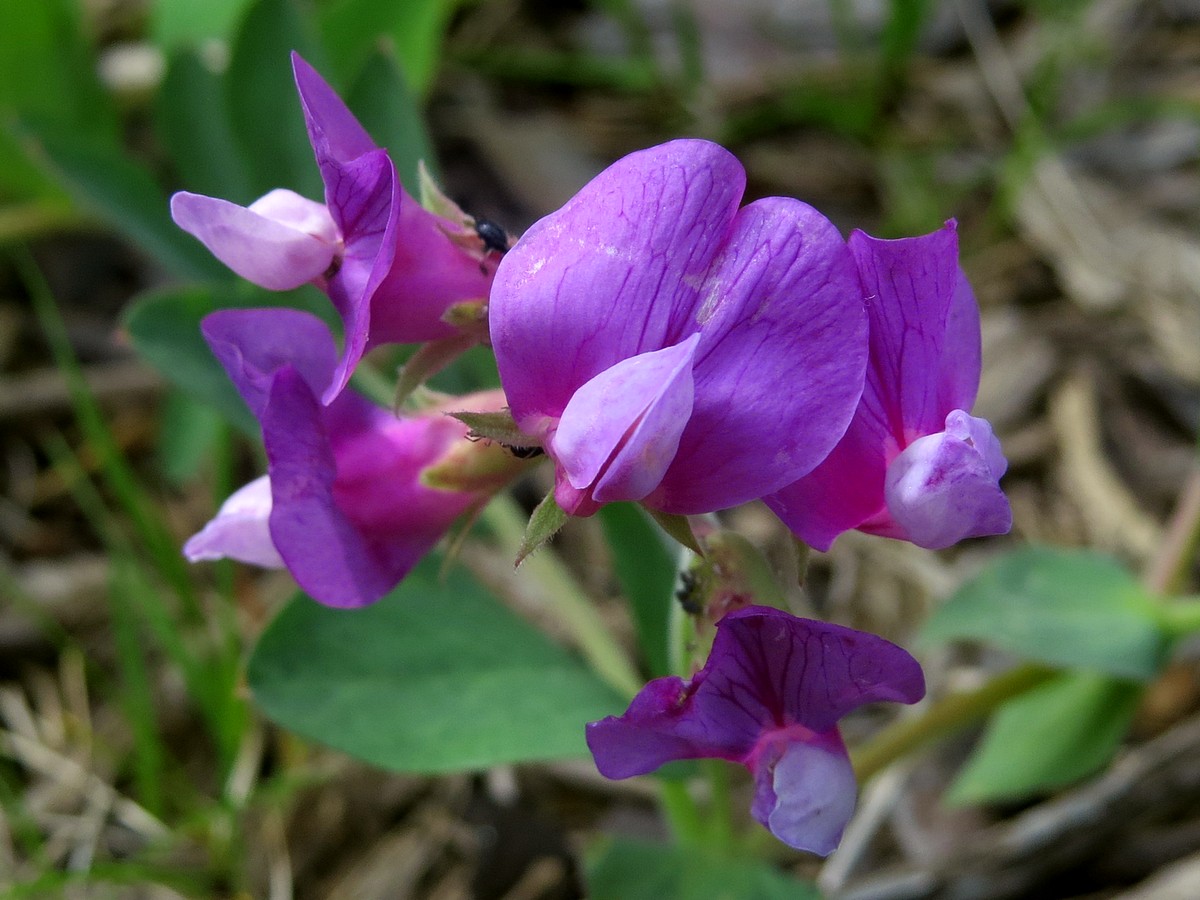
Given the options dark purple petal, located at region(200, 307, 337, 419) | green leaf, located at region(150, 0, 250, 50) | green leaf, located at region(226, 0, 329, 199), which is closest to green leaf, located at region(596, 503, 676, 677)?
dark purple petal, located at region(200, 307, 337, 419)

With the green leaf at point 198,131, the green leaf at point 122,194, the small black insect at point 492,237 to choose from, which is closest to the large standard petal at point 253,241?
the small black insect at point 492,237

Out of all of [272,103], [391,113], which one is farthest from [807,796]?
A: [272,103]

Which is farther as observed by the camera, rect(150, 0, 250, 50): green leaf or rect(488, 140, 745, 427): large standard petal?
rect(150, 0, 250, 50): green leaf

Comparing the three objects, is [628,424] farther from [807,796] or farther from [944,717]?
[944,717]

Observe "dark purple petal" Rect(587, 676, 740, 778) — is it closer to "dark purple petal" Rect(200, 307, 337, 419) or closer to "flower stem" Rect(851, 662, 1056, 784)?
"dark purple petal" Rect(200, 307, 337, 419)

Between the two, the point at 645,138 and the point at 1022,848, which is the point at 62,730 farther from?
the point at 645,138

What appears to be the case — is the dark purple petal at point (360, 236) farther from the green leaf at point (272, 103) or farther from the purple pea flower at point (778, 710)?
the green leaf at point (272, 103)
